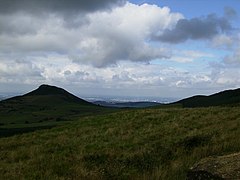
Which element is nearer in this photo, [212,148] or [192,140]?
[212,148]

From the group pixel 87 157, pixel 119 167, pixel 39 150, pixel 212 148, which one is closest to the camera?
pixel 119 167

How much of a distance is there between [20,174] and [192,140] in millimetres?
9013

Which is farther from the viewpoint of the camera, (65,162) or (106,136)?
(106,136)

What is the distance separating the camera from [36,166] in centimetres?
1688

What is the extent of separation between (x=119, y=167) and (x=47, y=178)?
2.87 m

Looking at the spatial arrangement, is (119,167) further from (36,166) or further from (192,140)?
(192,140)

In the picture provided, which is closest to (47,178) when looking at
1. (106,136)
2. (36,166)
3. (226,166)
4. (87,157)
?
(36,166)

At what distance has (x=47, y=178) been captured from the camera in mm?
13641

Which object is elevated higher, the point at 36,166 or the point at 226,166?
the point at 226,166

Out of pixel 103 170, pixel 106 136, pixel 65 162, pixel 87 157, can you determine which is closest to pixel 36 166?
pixel 65 162

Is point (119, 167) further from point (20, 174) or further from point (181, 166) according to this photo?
point (20, 174)

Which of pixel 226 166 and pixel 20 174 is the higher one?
pixel 226 166

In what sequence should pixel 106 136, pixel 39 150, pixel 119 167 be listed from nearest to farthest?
pixel 119 167, pixel 39 150, pixel 106 136

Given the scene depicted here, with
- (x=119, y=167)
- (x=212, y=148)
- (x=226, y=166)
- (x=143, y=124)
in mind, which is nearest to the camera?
(x=226, y=166)
